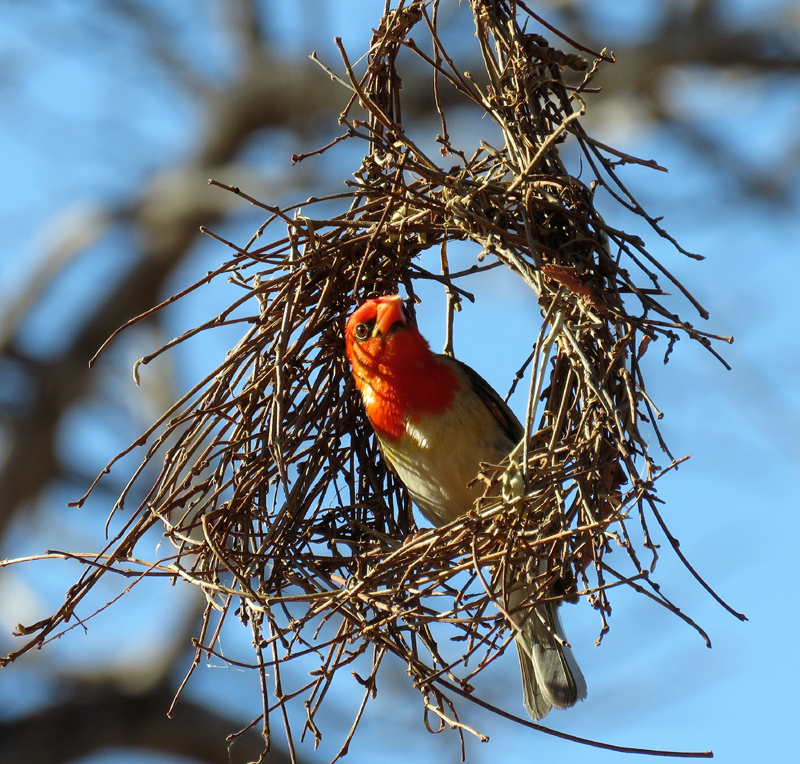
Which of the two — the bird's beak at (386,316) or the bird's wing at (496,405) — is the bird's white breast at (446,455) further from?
the bird's beak at (386,316)

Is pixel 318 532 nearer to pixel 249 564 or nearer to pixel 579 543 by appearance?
pixel 249 564

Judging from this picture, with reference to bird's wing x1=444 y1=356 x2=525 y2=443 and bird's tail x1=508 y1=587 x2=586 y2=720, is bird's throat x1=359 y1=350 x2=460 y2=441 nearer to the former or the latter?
bird's wing x1=444 y1=356 x2=525 y2=443

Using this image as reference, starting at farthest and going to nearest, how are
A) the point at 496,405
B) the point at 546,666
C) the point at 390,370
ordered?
1. the point at 496,405
2. the point at 390,370
3. the point at 546,666

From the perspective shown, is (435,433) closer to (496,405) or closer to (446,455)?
(446,455)

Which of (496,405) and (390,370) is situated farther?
(496,405)

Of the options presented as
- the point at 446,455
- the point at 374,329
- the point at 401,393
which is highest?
the point at 374,329

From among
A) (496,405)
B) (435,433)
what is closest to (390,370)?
(435,433)

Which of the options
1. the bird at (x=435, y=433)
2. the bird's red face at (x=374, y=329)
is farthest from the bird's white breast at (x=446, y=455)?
the bird's red face at (x=374, y=329)

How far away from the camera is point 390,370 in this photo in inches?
114

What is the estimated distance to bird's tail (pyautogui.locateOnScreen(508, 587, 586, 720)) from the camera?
108 inches

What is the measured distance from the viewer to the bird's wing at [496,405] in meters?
3.04

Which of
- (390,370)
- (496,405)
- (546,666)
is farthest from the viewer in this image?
(496,405)

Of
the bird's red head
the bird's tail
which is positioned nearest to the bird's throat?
the bird's red head

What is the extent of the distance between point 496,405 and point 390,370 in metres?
0.37
